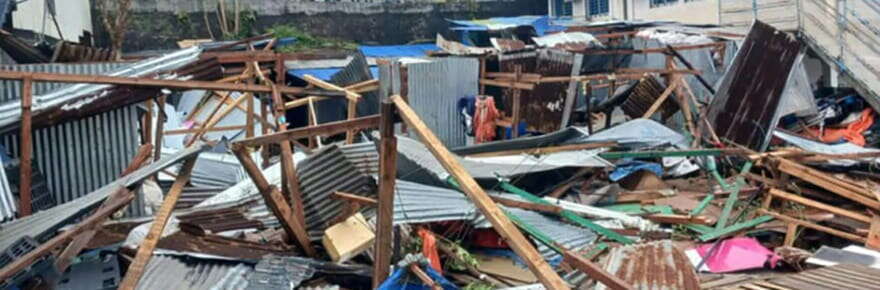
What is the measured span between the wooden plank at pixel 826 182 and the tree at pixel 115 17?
1369 centimetres

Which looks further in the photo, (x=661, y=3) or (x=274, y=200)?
(x=661, y=3)

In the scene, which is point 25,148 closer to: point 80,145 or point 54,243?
point 80,145

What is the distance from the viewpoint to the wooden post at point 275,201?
489 cm

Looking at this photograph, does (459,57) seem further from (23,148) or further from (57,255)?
(57,255)

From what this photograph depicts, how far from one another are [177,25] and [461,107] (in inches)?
391

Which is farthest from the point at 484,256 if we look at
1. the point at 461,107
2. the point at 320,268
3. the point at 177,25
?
the point at 177,25

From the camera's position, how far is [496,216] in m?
3.41

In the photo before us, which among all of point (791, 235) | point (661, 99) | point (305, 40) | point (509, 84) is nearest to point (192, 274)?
point (791, 235)

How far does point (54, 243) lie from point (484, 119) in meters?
8.09

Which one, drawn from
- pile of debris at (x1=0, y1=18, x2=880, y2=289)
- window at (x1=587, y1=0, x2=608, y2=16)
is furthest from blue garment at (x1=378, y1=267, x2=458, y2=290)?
window at (x1=587, y1=0, x2=608, y2=16)

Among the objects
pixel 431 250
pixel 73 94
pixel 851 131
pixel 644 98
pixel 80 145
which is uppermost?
pixel 73 94

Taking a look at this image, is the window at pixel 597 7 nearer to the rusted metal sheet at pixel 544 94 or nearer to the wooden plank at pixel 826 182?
the rusted metal sheet at pixel 544 94

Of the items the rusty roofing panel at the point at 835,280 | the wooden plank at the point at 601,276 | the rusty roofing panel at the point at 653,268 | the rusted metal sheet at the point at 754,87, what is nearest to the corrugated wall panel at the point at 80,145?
the rusty roofing panel at the point at 653,268

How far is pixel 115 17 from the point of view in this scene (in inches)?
685
